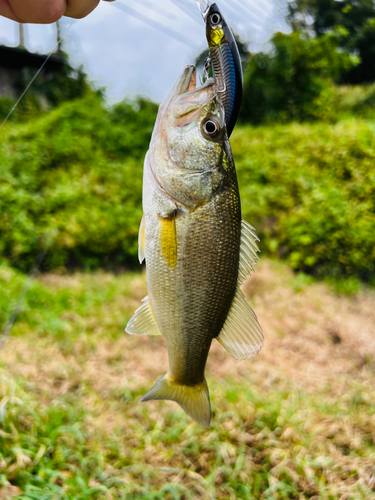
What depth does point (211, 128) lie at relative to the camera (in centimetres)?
117

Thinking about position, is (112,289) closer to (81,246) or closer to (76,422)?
(81,246)

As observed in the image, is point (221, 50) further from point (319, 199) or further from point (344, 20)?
point (344, 20)

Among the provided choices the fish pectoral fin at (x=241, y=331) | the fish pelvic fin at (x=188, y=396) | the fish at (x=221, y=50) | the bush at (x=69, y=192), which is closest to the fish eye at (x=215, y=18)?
the fish at (x=221, y=50)

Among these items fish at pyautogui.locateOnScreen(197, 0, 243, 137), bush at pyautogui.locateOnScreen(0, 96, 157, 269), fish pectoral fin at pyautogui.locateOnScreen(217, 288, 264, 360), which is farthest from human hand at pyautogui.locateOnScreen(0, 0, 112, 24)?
bush at pyautogui.locateOnScreen(0, 96, 157, 269)

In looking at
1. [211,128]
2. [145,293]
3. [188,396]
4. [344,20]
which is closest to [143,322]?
[188,396]

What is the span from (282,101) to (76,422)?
8.60 meters

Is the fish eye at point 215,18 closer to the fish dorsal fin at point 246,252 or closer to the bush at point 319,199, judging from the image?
the fish dorsal fin at point 246,252

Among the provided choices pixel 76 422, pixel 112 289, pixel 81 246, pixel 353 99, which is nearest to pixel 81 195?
pixel 81 246

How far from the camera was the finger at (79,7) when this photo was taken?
1.25 meters

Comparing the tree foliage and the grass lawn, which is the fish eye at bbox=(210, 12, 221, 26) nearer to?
the grass lawn

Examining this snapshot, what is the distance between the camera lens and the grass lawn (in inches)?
103

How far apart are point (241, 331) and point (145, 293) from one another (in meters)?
3.79

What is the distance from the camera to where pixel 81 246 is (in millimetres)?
5891

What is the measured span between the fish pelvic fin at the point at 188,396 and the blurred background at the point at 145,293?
1559 mm
